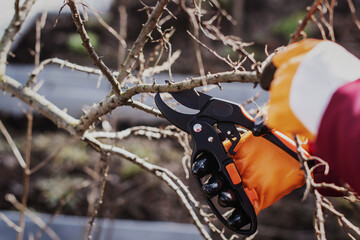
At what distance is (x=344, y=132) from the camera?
33.2 inches

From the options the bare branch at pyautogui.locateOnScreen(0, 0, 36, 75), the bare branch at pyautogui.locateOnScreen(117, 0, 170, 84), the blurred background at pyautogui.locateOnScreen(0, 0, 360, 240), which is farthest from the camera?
the blurred background at pyautogui.locateOnScreen(0, 0, 360, 240)

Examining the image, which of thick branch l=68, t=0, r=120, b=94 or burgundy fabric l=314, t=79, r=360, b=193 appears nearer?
burgundy fabric l=314, t=79, r=360, b=193

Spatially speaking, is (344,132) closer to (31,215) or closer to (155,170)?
(155,170)

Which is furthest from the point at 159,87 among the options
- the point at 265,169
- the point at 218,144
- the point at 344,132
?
the point at 344,132

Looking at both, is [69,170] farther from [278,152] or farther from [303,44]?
[303,44]

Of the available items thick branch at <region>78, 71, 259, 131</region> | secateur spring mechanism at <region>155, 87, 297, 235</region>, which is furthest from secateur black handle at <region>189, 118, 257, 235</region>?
thick branch at <region>78, 71, 259, 131</region>

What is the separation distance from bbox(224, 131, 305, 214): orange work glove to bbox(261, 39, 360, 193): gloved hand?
29 cm

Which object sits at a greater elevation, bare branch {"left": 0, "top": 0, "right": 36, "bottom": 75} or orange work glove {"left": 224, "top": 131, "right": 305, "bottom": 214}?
bare branch {"left": 0, "top": 0, "right": 36, "bottom": 75}

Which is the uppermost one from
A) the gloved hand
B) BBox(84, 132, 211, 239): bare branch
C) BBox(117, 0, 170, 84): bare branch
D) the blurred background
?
BBox(117, 0, 170, 84): bare branch

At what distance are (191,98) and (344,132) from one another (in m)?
0.55

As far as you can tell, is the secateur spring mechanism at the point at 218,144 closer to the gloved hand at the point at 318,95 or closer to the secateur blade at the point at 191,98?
the secateur blade at the point at 191,98

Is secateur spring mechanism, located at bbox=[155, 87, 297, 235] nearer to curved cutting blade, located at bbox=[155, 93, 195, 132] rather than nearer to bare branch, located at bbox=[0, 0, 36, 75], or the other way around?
curved cutting blade, located at bbox=[155, 93, 195, 132]

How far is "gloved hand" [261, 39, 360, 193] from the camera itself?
2.89ft

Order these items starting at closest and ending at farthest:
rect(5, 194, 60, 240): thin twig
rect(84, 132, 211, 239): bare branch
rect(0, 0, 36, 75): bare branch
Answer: rect(84, 132, 211, 239): bare branch, rect(0, 0, 36, 75): bare branch, rect(5, 194, 60, 240): thin twig
